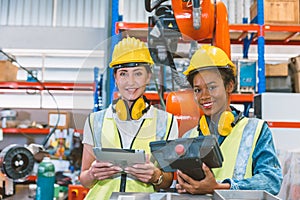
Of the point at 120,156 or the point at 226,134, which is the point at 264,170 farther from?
the point at 120,156

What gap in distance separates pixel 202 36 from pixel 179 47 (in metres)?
0.43

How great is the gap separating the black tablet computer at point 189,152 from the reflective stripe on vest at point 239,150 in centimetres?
32

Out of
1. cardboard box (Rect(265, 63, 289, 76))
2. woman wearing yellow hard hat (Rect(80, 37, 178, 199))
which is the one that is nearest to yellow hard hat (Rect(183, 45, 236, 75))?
woman wearing yellow hard hat (Rect(80, 37, 178, 199))

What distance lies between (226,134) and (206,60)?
0.98 ft

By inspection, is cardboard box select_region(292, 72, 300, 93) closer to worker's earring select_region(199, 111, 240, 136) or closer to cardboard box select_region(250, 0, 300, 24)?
cardboard box select_region(250, 0, 300, 24)

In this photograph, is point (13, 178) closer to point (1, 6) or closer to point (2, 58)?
point (2, 58)

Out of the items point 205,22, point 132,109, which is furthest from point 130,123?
point 205,22

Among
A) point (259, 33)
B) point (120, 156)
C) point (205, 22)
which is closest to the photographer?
point (120, 156)

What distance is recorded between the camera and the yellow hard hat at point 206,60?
1.02 metres

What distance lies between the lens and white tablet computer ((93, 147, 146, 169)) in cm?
88

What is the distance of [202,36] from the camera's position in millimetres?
1504

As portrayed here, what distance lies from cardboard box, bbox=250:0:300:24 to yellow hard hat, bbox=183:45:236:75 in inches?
84.9

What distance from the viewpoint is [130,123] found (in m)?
0.96

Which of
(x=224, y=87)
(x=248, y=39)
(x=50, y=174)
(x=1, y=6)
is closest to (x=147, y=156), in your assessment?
(x=224, y=87)
